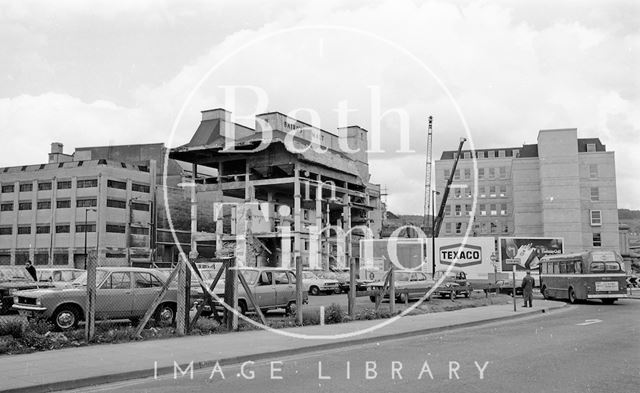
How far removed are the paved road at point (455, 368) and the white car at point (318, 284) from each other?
24.4 m

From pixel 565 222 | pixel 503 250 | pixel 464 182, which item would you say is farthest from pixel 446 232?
pixel 503 250

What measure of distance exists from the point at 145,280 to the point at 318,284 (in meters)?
23.9

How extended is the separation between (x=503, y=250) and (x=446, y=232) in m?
82.4

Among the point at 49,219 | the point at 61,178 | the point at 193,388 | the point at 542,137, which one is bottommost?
the point at 193,388

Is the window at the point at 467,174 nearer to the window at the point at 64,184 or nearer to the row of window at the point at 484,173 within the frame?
the row of window at the point at 484,173

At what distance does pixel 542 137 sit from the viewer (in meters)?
101

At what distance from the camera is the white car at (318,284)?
39.7 metres

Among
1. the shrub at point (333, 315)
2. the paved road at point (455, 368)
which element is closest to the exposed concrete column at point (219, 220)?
the shrub at point (333, 315)

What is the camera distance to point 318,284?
40.2m

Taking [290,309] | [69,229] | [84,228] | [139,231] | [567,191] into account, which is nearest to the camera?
[290,309]

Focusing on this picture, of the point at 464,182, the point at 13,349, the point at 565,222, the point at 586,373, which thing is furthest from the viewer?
the point at 464,182

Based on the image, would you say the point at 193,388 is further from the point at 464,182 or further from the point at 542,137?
the point at 464,182

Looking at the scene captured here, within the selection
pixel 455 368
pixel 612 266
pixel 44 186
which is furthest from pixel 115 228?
pixel 455 368

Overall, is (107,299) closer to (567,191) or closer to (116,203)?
(116,203)
